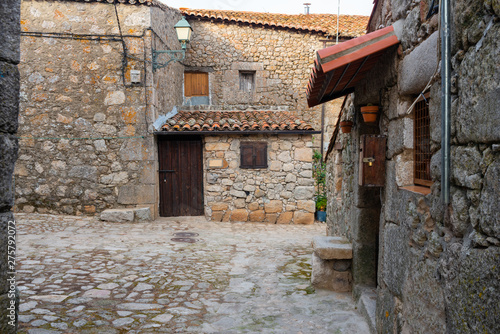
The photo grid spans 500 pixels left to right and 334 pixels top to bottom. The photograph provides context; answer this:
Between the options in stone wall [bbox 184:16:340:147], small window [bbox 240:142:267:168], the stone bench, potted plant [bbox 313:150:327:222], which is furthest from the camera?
stone wall [bbox 184:16:340:147]

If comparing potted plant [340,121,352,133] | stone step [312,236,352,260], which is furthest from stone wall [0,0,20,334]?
potted plant [340,121,352,133]

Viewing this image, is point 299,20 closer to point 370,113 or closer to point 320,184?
point 320,184

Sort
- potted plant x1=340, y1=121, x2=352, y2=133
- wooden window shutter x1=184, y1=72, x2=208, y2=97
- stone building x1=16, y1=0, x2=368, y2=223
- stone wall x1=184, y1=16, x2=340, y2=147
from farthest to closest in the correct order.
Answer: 1. wooden window shutter x1=184, y1=72, x2=208, y2=97
2. stone wall x1=184, y1=16, x2=340, y2=147
3. stone building x1=16, y1=0, x2=368, y2=223
4. potted plant x1=340, y1=121, x2=352, y2=133

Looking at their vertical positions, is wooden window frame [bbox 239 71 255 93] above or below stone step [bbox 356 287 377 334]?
above

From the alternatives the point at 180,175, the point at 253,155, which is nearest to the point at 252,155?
the point at 253,155

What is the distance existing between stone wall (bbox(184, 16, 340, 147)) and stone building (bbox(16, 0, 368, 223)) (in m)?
2.05

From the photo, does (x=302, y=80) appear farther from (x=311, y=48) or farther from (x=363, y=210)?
(x=363, y=210)

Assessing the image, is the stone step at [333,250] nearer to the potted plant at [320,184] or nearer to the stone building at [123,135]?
the stone building at [123,135]

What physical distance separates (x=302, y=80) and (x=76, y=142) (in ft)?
22.4

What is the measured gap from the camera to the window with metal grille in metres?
2.45

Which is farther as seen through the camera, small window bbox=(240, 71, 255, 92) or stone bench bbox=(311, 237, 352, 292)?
small window bbox=(240, 71, 255, 92)

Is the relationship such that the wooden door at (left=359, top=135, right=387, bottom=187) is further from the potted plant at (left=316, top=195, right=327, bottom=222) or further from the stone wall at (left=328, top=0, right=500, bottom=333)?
the potted plant at (left=316, top=195, right=327, bottom=222)

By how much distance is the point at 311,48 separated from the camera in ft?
39.2

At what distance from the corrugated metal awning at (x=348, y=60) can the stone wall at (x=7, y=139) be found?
190 cm
